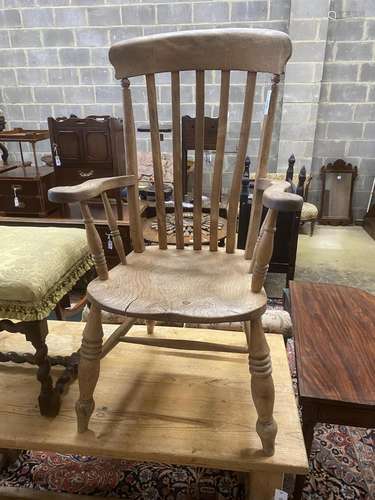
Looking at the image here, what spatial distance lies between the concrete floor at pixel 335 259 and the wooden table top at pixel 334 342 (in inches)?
42.4

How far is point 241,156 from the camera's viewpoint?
45.8 inches

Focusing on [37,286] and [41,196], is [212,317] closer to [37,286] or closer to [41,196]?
[37,286]

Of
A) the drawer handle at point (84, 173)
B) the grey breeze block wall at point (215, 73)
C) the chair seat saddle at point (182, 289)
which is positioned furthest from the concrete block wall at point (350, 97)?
the chair seat saddle at point (182, 289)

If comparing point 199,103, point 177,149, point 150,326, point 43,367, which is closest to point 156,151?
point 177,149

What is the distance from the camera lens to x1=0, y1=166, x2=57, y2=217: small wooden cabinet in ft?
7.89

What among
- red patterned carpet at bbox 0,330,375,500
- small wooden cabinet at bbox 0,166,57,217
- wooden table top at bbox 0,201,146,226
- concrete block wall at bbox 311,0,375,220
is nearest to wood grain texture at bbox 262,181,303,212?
red patterned carpet at bbox 0,330,375,500

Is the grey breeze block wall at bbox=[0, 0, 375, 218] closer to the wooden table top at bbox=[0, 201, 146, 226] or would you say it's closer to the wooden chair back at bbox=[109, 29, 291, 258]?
the wooden table top at bbox=[0, 201, 146, 226]

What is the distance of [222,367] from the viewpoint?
1.27 metres

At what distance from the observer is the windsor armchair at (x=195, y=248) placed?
0.89 meters

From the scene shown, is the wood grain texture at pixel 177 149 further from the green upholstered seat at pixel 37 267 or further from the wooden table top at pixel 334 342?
the wooden table top at pixel 334 342

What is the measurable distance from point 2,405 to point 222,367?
694mm

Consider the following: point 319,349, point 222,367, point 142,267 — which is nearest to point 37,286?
point 142,267

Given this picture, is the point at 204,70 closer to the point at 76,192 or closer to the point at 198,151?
the point at 198,151

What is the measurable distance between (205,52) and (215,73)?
103 inches
